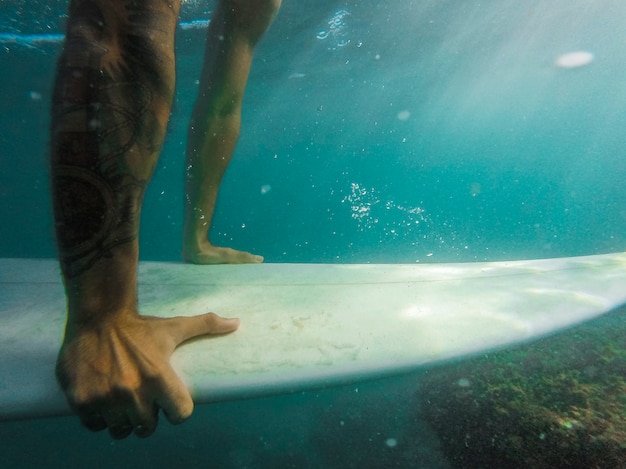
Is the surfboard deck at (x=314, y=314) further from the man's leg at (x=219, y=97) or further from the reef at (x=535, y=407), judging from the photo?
the man's leg at (x=219, y=97)

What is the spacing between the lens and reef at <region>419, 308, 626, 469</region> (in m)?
2.31

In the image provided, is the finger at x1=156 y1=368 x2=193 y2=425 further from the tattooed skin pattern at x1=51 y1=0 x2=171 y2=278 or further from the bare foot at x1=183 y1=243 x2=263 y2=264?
the bare foot at x1=183 y1=243 x2=263 y2=264

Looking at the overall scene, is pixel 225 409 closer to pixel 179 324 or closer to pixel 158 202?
pixel 179 324

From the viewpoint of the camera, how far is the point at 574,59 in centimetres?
2423

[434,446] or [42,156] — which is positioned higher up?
[42,156]

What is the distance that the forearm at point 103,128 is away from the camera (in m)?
1.10

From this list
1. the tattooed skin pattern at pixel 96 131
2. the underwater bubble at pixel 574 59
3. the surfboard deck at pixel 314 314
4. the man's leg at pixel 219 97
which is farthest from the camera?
the underwater bubble at pixel 574 59

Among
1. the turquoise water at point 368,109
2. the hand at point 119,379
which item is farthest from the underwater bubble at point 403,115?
the hand at point 119,379

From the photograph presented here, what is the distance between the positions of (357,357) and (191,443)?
7.15ft

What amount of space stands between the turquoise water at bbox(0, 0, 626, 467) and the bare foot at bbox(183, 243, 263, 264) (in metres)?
0.92

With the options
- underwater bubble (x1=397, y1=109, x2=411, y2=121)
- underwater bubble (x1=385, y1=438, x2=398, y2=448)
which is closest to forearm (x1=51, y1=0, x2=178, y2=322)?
underwater bubble (x1=385, y1=438, x2=398, y2=448)

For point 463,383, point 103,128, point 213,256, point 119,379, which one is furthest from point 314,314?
point 463,383

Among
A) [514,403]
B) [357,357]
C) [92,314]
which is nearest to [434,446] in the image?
[514,403]

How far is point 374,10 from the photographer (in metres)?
12.8
